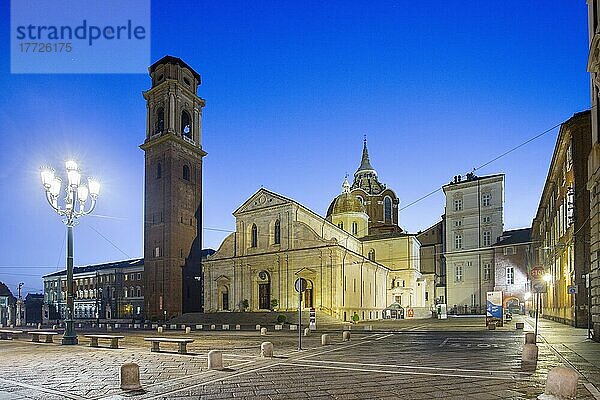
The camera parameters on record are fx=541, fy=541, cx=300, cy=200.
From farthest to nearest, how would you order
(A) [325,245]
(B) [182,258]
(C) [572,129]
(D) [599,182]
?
1. (B) [182,258]
2. (A) [325,245]
3. (C) [572,129]
4. (D) [599,182]

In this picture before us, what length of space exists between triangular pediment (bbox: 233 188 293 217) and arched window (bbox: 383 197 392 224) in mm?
Answer: 36026

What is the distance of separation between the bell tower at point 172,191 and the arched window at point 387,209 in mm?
37859

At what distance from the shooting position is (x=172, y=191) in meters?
50.9

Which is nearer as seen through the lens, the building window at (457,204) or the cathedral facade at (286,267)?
the cathedral facade at (286,267)

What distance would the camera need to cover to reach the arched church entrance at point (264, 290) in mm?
51156

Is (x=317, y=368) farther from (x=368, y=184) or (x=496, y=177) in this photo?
(x=368, y=184)

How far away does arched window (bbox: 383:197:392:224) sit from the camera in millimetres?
85188

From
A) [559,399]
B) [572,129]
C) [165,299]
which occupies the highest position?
[572,129]

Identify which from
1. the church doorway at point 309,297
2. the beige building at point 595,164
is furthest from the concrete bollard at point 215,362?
the church doorway at point 309,297

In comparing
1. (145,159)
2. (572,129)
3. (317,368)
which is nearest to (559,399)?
(317,368)

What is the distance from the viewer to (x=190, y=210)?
53625mm

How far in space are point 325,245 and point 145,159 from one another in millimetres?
20499

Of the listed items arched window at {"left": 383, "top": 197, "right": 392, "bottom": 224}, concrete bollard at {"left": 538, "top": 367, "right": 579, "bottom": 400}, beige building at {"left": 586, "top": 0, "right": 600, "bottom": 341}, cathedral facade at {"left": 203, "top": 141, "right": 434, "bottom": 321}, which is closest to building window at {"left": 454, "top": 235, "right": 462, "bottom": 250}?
cathedral facade at {"left": 203, "top": 141, "right": 434, "bottom": 321}

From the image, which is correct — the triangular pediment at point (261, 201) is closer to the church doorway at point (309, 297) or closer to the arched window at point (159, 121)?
the church doorway at point (309, 297)
